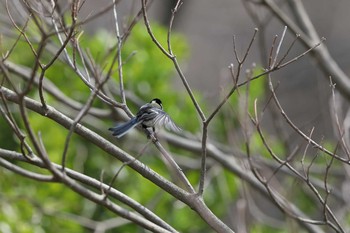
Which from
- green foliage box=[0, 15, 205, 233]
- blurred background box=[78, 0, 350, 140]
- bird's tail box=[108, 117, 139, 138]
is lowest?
bird's tail box=[108, 117, 139, 138]

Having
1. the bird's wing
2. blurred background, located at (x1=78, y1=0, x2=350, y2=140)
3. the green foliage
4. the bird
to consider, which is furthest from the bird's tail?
blurred background, located at (x1=78, y1=0, x2=350, y2=140)

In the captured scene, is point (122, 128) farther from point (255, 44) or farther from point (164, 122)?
point (255, 44)

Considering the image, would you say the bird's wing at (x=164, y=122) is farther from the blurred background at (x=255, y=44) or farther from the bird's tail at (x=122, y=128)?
the blurred background at (x=255, y=44)

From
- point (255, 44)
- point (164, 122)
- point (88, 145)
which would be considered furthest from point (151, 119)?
point (255, 44)

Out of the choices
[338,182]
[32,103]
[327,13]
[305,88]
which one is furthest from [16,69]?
[327,13]

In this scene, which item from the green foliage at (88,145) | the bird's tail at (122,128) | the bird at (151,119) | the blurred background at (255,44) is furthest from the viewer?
the blurred background at (255,44)

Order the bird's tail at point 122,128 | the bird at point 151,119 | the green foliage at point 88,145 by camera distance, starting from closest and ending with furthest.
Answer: the bird's tail at point 122,128 < the bird at point 151,119 < the green foliage at point 88,145

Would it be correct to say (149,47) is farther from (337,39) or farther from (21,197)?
(337,39)

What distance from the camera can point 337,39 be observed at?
1020cm

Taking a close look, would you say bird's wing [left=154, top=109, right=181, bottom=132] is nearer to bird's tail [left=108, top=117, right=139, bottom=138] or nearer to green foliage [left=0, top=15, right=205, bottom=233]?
bird's tail [left=108, top=117, right=139, bottom=138]

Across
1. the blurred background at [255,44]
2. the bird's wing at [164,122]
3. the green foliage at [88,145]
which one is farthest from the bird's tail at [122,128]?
the blurred background at [255,44]

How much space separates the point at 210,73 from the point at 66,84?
5.43 m

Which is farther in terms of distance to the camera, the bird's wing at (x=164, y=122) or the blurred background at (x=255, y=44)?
the blurred background at (x=255, y=44)

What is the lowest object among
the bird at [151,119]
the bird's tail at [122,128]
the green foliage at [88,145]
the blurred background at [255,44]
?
the bird's tail at [122,128]
